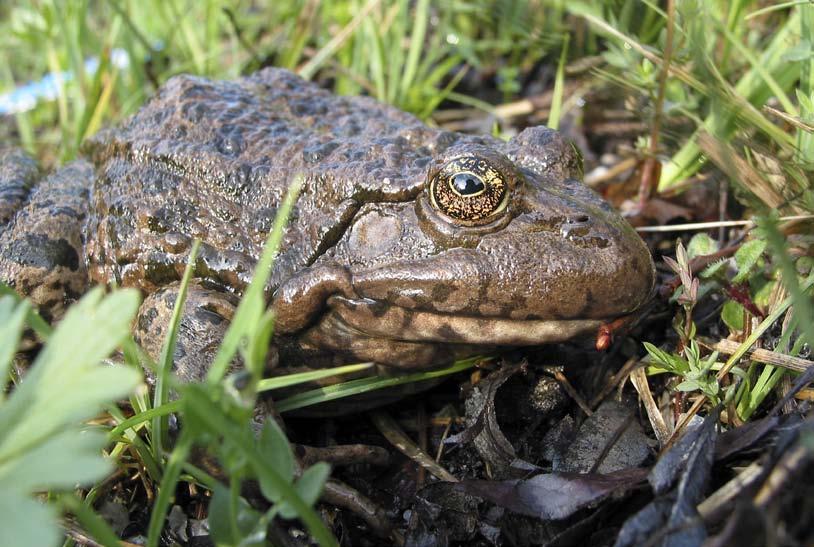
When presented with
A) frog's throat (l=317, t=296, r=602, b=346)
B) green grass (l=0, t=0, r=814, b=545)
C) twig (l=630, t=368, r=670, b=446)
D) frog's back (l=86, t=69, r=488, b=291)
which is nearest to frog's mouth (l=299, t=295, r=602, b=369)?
frog's throat (l=317, t=296, r=602, b=346)

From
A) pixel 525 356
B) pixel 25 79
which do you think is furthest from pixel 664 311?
pixel 25 79

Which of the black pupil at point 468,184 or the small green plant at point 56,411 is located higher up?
the small green plant at point 56,411

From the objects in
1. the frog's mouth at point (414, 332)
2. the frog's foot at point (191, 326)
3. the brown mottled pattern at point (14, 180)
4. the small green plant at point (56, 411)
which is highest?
the small green plant at point (56, 411)

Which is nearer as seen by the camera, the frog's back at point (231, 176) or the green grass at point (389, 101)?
the green grass at point (389, 101)

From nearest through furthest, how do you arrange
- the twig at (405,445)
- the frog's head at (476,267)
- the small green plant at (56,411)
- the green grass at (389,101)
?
the small green plant at (56,411)
the green grass at (389,101)
the frog's head at (476,267)
the twig at (405,445)

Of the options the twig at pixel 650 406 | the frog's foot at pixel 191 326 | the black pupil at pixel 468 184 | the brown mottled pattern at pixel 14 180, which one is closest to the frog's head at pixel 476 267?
the black pupil at pixel 468 184

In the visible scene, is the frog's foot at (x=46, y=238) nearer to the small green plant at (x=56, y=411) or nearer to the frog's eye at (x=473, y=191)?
the small green plant at (x=56, y=411)

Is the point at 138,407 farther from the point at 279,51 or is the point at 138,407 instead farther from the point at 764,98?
the point at 279,51

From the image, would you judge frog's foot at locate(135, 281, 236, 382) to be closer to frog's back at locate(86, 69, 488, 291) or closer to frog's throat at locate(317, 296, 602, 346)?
frog's back at locate(86, 69, 488, 291)

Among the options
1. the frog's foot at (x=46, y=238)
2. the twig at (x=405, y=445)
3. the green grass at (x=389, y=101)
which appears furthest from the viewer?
the frog's foot at (x=46, y=238)
